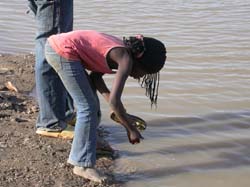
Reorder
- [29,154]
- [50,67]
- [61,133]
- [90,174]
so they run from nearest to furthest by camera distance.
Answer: [90,174] < [29,154] < [50,67] < [61,133]

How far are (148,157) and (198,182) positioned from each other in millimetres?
562

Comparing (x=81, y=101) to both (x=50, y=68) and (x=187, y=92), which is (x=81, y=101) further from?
(x=187, y=92)

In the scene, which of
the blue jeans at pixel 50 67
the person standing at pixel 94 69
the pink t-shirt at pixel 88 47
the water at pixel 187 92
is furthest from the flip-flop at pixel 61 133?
the pink t-shirt at pixel 88 47

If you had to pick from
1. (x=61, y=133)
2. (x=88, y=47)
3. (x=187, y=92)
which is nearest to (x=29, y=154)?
(x=61, y=133)

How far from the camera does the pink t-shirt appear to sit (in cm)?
390

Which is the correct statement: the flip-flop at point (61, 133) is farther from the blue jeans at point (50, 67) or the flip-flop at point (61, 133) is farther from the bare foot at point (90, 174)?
the bare foot at point (90, 174)

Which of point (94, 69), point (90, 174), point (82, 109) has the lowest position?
point (90, 174)

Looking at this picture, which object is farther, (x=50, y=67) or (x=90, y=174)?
(x=50, y=67)

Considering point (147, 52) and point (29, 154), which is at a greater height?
point (147, 52)

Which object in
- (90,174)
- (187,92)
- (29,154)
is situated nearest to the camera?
(90,174)

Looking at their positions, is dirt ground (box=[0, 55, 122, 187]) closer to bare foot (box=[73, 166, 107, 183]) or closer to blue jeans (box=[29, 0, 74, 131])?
bare foot (box=[73, 166, 107, 183])

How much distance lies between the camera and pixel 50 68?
4770 mm

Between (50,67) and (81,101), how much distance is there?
0.81 m

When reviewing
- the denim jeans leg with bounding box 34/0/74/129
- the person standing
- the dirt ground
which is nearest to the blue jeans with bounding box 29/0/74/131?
the denim jeans leg with bounding box 34/0/74/129
